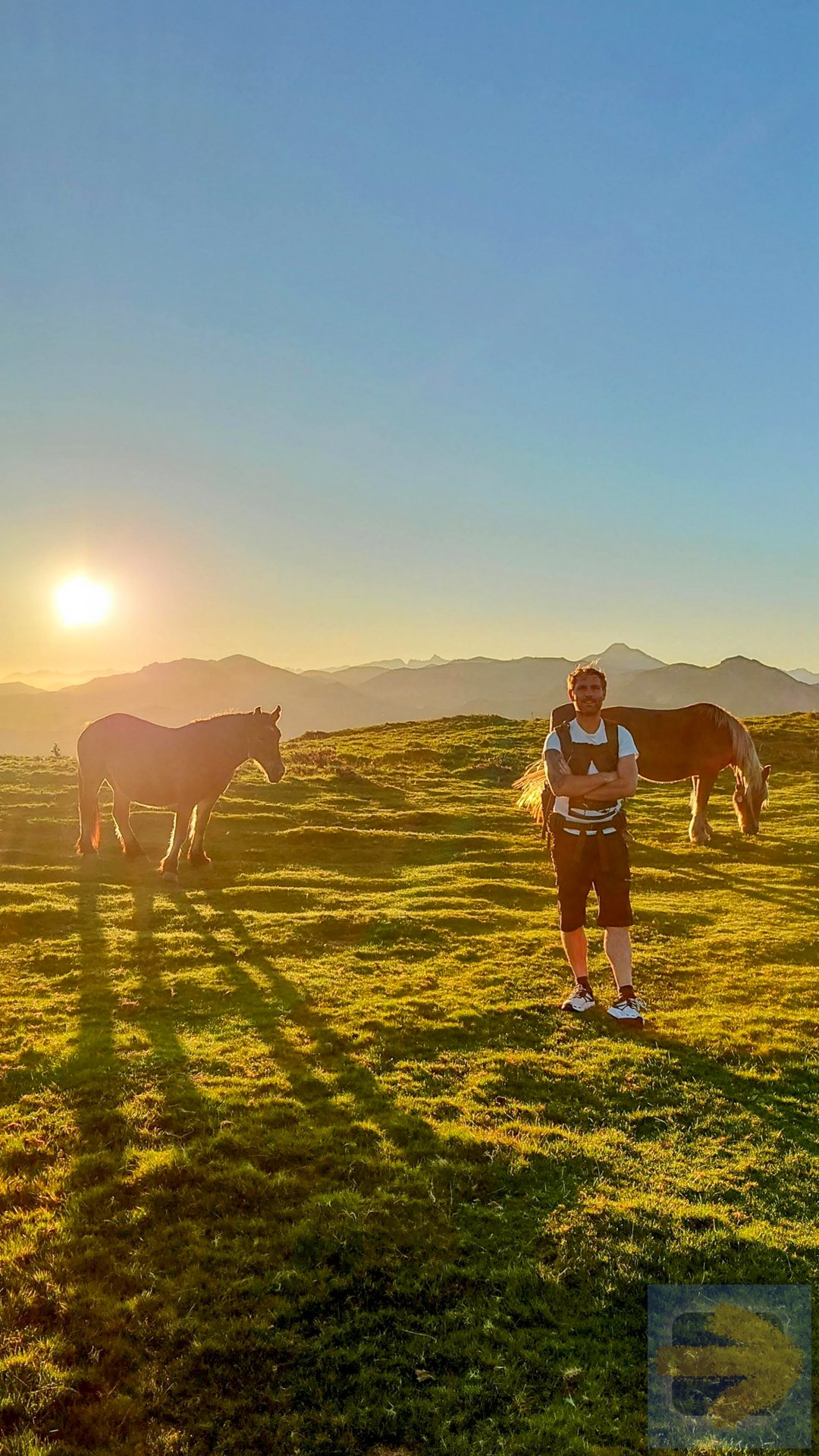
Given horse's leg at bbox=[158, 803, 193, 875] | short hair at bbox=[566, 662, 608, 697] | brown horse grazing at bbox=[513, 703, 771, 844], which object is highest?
short hair at bbox=[566, 662, 608, 697]

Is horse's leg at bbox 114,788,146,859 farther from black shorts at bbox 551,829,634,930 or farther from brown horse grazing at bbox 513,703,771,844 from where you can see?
brown horse grazing at bbox 513,703,771,844

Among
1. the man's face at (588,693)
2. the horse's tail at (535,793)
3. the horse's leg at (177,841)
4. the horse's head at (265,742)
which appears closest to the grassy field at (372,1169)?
the horse's tail at (535,793)

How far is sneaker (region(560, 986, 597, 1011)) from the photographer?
28.5 ft

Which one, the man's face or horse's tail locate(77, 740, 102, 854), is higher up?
the man's face

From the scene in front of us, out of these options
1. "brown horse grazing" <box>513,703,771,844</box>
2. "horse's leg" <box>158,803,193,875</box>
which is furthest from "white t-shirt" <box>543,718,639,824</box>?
"brown horse grazing" <box>513,703,771,844</box>

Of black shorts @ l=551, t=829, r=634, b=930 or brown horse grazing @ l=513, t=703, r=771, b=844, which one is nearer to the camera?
black shorts @ l=551, t=829, r=634, b=930

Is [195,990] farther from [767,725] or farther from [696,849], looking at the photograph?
[767,725]

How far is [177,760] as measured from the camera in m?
15.2

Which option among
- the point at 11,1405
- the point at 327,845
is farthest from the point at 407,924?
the point at 11,1405

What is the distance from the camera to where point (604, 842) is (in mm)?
7875

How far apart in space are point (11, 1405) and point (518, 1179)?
129 inches

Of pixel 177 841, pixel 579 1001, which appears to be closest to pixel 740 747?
pixel 579 1001

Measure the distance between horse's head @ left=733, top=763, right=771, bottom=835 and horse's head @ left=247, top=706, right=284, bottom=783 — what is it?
1185cm

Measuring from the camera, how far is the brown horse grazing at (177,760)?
49.9ft
